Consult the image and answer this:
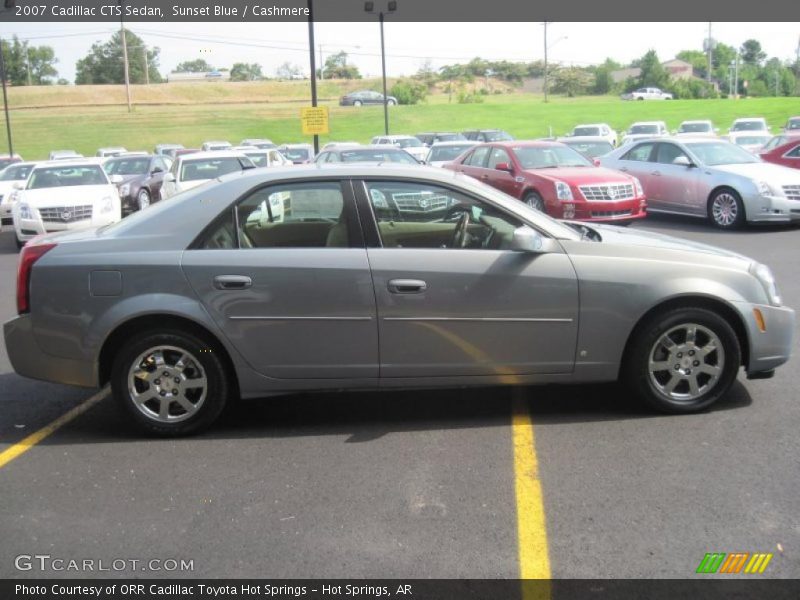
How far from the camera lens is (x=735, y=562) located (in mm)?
3268

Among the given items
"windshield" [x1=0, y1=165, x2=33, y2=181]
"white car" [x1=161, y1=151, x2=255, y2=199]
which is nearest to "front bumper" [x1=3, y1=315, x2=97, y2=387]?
"white car" [x1=161, y1=151, x2=255, y2=199]

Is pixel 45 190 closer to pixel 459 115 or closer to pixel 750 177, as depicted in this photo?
pixel 750 177

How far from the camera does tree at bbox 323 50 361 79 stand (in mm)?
124812

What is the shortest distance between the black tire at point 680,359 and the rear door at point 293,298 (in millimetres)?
1595

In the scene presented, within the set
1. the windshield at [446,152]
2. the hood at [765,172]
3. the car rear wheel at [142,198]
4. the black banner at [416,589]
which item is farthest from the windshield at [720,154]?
the car rear wheel at [142,198]

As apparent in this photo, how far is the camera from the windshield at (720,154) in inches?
572

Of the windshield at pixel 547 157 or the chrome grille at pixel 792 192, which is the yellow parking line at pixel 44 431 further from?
the chrome grille at pixel 792 192

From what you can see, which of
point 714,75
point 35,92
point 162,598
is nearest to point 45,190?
point 162,598

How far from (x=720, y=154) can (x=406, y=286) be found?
1187 cm

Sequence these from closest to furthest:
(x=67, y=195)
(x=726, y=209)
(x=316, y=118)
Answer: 1. (x=726, y=209)
2. (x=67, y=195)
3. (x=316, y=118)

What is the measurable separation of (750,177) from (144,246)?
1174 cm

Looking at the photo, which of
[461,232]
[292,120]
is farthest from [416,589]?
[292,120]

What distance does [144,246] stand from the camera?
482 cm

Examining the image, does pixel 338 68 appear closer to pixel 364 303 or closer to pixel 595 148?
pixel 595 148
